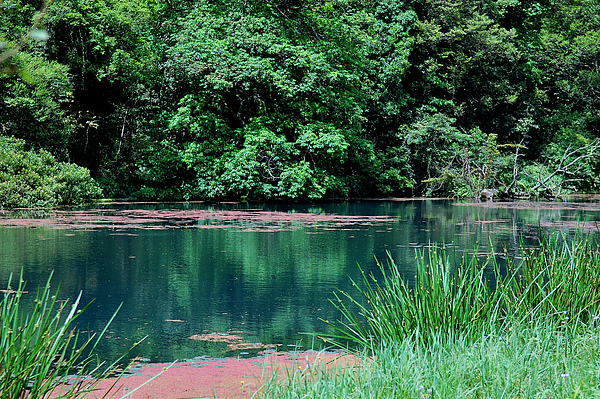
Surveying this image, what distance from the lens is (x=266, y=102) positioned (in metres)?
20.6

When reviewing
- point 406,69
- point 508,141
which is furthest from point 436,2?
point 508,141

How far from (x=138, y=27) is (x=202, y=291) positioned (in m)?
15.4

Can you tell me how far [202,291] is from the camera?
6.41 meters

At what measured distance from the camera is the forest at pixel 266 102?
18172mm

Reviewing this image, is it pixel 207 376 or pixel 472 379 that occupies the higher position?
pixel 472 379

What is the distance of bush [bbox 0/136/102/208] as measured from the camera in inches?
609

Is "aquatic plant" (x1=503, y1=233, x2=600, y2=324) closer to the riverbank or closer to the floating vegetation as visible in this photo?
the riverbank

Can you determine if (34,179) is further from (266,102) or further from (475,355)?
(475,355)

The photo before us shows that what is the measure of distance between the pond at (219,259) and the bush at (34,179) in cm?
128

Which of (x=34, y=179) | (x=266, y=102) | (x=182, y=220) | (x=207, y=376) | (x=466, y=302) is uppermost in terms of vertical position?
(x=266, y=102)

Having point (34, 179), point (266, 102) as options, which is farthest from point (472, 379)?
point (266, 102)

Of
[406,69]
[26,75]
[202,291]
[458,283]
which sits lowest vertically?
[202,291]

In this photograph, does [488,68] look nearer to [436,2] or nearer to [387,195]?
[436,2]

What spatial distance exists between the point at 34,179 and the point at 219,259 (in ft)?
31.4
